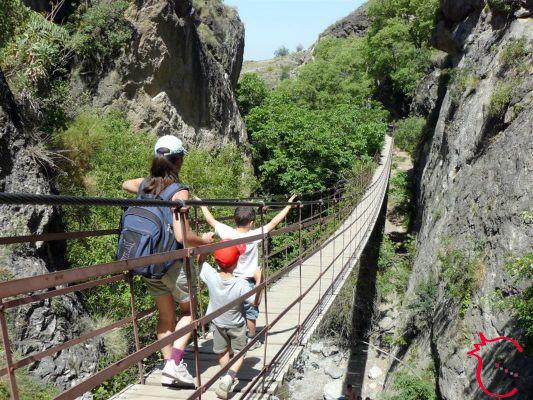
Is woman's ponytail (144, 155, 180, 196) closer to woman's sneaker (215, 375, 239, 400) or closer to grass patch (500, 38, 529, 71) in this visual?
woman's sneaker (215, 375, 239, 400)

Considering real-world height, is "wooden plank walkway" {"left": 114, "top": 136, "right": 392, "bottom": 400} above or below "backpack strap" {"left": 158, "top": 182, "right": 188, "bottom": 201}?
below

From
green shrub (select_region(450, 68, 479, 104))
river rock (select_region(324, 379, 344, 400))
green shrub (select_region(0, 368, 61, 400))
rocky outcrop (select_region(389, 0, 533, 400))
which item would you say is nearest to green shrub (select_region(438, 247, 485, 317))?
rocky outcrop (select_region(389, 0, 533, 400))

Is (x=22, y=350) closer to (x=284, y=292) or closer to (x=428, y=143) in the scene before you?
(x=284, y=292)

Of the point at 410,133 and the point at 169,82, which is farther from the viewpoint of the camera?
the point at 410,133

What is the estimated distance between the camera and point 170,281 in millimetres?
2471

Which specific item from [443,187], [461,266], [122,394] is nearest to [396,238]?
[443,187]

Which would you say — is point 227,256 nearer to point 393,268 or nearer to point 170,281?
point 170,281

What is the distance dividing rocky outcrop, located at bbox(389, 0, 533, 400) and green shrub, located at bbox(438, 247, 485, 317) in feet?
0.10

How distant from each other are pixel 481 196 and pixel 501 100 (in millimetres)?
1602

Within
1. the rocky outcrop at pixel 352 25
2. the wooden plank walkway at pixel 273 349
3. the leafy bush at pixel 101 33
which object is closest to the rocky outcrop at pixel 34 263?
the wooden plank walkway at pixel 273 349

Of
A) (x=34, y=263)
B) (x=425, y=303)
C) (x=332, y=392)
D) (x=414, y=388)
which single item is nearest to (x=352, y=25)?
(x=425, y=303)

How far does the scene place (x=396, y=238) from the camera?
18.4 meters

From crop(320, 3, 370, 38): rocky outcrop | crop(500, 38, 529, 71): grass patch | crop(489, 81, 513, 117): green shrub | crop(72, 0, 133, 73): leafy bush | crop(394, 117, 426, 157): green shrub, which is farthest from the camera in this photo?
crop(320, 3, 370, 38): rocky outcrop

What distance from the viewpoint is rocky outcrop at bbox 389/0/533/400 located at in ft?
20.5
